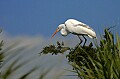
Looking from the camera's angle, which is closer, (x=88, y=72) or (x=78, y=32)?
(x=88, y=72)

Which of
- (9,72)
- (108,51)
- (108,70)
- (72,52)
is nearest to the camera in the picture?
(9,72)

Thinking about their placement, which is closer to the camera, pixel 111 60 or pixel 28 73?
pixel 28 73

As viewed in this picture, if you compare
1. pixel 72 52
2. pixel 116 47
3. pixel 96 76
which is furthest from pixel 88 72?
pixel 72 52

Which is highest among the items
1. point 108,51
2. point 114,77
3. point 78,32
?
point 78,32

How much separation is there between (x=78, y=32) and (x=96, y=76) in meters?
10.5

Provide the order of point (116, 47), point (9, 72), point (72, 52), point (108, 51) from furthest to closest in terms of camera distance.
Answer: point (72, 52) → point (116, 47) → point (108, 51) → point (9, 72)

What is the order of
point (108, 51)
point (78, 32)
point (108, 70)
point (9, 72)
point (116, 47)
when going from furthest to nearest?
point (78, 32) < point (116, 47) < point (108, 51) < point (108, 70) < point (9, 72)

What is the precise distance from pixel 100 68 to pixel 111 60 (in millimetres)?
292

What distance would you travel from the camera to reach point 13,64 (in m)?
1.29

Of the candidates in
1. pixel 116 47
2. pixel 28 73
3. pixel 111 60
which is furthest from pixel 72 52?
pixel 28 73

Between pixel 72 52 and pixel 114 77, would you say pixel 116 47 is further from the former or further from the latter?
pixel 72 52

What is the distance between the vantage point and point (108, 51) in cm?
533

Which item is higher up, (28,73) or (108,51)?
(108,51)

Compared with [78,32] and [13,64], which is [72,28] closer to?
[78,32]
